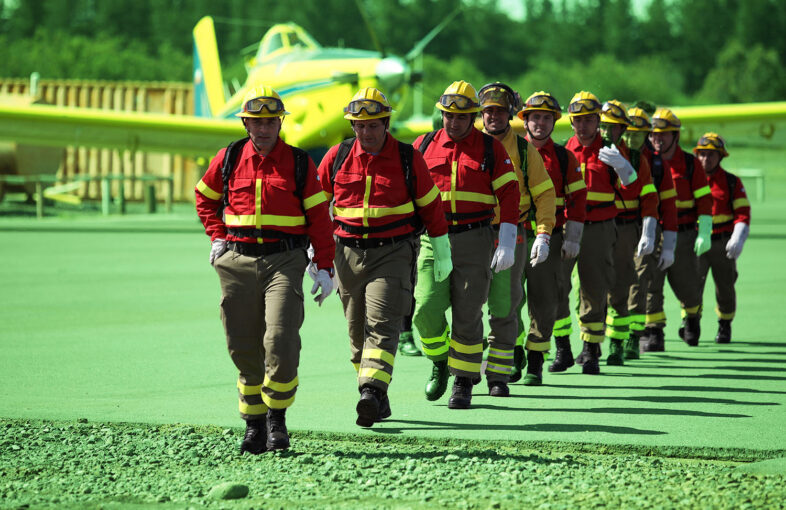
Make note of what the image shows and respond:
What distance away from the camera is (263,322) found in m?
6.14

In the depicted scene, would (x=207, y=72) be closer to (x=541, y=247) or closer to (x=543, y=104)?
(x=543, y=104)

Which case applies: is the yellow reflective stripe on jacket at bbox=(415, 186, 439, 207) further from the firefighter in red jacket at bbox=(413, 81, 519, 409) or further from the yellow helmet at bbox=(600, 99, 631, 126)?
the yellow helmet at bbox=(600, 99, 631, 126)

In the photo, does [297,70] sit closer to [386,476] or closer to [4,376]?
[4,376]

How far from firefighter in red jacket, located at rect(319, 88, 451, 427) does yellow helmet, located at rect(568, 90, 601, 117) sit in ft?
8.62

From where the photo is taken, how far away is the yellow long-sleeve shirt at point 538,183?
796cm

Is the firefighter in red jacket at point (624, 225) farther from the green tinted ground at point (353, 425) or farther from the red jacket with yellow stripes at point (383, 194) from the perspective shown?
the red jacket with yellow stripes at point (383, 194)

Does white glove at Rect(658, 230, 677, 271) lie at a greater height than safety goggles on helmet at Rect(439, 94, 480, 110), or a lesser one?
lesser

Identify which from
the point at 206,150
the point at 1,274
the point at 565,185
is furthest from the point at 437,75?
the point at 565,185

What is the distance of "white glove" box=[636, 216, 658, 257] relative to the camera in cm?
952

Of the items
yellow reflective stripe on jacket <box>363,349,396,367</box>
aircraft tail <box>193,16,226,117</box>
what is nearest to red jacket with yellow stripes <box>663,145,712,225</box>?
yellow reflective stripe on jacket <box>363,349,396,367</box>

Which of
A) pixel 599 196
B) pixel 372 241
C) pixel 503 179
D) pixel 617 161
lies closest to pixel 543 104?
pixel 617 161

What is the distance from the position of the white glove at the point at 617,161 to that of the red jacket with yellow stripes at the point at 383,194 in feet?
8.69

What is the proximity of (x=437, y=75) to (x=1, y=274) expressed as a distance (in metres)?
95.8

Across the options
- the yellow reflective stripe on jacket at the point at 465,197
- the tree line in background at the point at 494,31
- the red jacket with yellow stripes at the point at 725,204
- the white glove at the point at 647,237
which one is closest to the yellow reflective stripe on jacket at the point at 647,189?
the white glove at the point at 647,237
